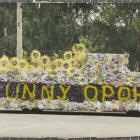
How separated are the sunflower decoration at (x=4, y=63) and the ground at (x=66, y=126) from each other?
1.18m

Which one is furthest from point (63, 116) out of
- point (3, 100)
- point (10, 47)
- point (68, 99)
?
point (10, 47)

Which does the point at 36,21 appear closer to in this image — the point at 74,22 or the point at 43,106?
the point at 74,22

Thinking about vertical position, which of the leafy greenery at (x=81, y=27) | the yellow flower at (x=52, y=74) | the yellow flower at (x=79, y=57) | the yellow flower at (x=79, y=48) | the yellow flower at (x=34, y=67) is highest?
the leafy greenery at (x=81, y=27)

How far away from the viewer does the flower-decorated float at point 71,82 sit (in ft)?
42.4

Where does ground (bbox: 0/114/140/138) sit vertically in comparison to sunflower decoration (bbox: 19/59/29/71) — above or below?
below

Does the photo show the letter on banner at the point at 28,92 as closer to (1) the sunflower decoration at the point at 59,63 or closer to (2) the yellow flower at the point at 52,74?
(2) the yellow flower at the point at 52,74

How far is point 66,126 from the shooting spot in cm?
1098

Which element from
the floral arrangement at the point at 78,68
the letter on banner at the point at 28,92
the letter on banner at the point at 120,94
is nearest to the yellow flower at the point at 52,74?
the floral arrangement at the point at 78,68

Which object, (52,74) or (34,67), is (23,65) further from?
(52,74)

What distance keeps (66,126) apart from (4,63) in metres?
2.98

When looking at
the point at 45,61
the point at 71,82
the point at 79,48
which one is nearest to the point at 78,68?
the point at 71,82

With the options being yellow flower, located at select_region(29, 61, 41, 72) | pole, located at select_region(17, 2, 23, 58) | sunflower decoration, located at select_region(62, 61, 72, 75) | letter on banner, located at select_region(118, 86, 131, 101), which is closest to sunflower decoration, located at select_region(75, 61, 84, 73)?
sunflower decoration, located at select_region(62, 61, 72, 75)

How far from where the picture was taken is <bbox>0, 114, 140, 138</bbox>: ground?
1016cm

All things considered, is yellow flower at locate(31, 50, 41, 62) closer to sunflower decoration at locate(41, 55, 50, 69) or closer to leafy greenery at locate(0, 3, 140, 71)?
sunflower decoration at locate(41, 55, 50, 69)
